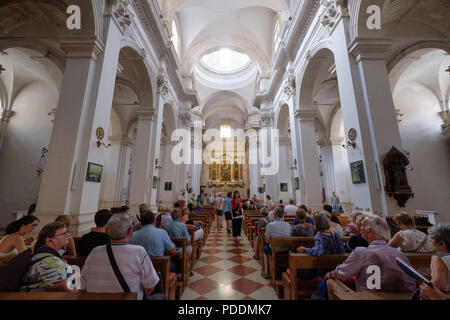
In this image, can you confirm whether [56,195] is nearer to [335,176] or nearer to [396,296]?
[396,296]

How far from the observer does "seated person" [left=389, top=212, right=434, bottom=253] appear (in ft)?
6.41

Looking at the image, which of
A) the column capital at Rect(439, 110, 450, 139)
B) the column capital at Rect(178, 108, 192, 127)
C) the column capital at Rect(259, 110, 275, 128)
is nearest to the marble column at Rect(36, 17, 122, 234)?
the column capital at Rect(178, 108, 192, 127)

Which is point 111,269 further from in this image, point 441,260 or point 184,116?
point 184,116

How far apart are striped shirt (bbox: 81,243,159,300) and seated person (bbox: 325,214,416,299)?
1478 millimetres

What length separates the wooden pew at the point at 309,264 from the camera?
1.79 m

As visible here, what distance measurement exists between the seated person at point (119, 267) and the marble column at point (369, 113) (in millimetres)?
3788

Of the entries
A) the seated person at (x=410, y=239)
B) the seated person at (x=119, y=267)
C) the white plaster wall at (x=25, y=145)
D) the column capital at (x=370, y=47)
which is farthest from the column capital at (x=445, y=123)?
the white plaster wall at (x=25, y=145)

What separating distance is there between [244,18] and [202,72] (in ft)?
24.2

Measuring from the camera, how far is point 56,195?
325 cm

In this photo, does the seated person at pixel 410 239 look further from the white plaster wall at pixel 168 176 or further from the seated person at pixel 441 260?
the white plaster wall at pixel 168 176

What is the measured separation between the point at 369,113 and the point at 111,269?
15.1 feet

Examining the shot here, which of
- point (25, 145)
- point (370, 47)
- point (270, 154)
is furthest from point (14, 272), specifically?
point (270, 154)

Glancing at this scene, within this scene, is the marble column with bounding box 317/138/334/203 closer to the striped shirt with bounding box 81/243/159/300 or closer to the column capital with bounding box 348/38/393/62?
the column capital with bounding box 348/38/393/62
